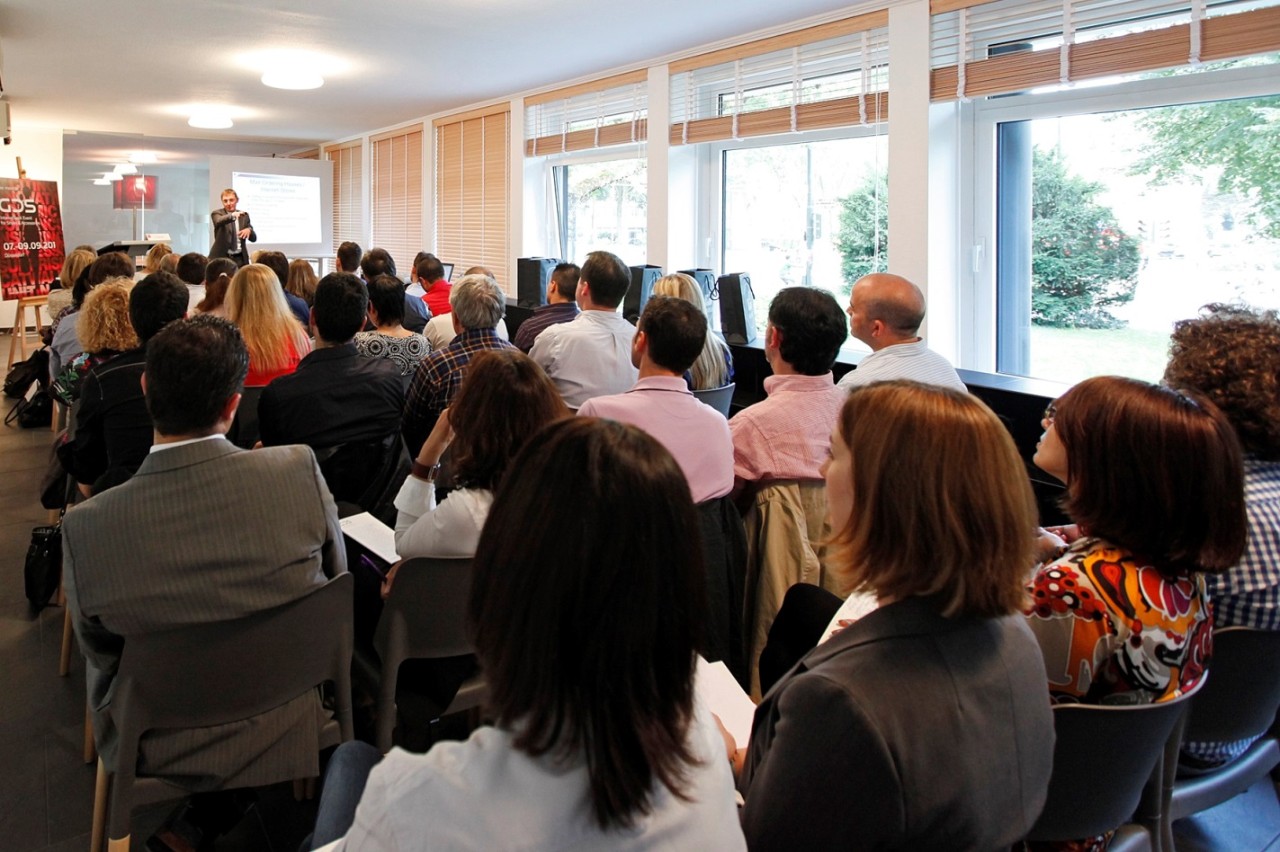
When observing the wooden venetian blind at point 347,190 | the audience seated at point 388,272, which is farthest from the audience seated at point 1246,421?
the wooden venetian blind at point 347,190

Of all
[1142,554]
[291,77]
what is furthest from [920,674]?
[291,77]

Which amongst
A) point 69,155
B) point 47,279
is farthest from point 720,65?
point 69,155

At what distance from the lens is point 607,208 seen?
6848 mm

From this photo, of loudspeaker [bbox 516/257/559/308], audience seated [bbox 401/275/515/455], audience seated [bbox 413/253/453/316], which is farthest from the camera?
loudspeaker [bbox 516/257/559/308]

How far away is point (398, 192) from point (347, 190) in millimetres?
1741

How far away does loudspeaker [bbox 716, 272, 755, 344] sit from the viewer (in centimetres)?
468

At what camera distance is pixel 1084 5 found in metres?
3.47

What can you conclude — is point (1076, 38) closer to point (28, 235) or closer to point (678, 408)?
point (678, 408)

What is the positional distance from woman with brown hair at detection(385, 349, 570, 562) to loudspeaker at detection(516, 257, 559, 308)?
4497 mm

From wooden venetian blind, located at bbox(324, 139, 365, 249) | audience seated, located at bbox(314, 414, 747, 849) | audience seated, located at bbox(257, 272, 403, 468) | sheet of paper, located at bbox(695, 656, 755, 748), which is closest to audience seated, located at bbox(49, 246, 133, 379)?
audience seated, located at bbox(257, 272, 403, 468)

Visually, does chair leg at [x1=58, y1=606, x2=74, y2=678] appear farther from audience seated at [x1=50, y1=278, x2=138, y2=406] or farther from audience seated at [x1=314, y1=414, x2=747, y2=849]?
audience seated at [x1=314, y1=414, x2=747, y2=849]

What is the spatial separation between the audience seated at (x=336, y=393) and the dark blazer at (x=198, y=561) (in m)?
0.96

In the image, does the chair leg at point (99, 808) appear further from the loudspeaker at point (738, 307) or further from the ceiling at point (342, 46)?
the ceiling at point (342, 46)

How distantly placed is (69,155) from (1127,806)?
14909 millimetres
